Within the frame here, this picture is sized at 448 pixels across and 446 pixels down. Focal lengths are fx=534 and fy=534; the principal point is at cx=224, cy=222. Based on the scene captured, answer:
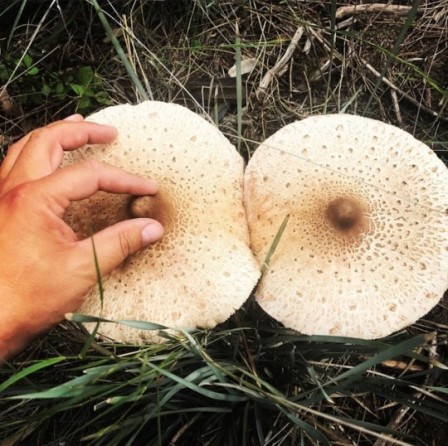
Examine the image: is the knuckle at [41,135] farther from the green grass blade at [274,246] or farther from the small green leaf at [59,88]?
the green grass blade at [274,246]

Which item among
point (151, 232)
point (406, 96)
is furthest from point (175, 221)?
point (406, 96)

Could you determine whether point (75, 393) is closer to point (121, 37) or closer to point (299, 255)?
point (299, 255)

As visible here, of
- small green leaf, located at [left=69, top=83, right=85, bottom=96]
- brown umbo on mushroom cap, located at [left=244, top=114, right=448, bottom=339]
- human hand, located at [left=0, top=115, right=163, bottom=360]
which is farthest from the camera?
small green leaf, located at [left=69, top=83, right=85, bottom=96]

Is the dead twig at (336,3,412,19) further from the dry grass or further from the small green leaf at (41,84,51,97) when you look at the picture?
the small green leaf at (41,84,51,97)

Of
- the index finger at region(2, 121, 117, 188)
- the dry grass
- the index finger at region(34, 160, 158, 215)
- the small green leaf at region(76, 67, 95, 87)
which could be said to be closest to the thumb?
the index finger at region(34, 160, 158, 215)

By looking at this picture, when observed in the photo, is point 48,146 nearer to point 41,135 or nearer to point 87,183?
point 41,135

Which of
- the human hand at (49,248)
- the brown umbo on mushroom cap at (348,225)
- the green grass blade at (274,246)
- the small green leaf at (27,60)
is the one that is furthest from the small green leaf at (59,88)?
the green grass blade at (274,246)

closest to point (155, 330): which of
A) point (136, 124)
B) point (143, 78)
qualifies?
point (136, 124)
